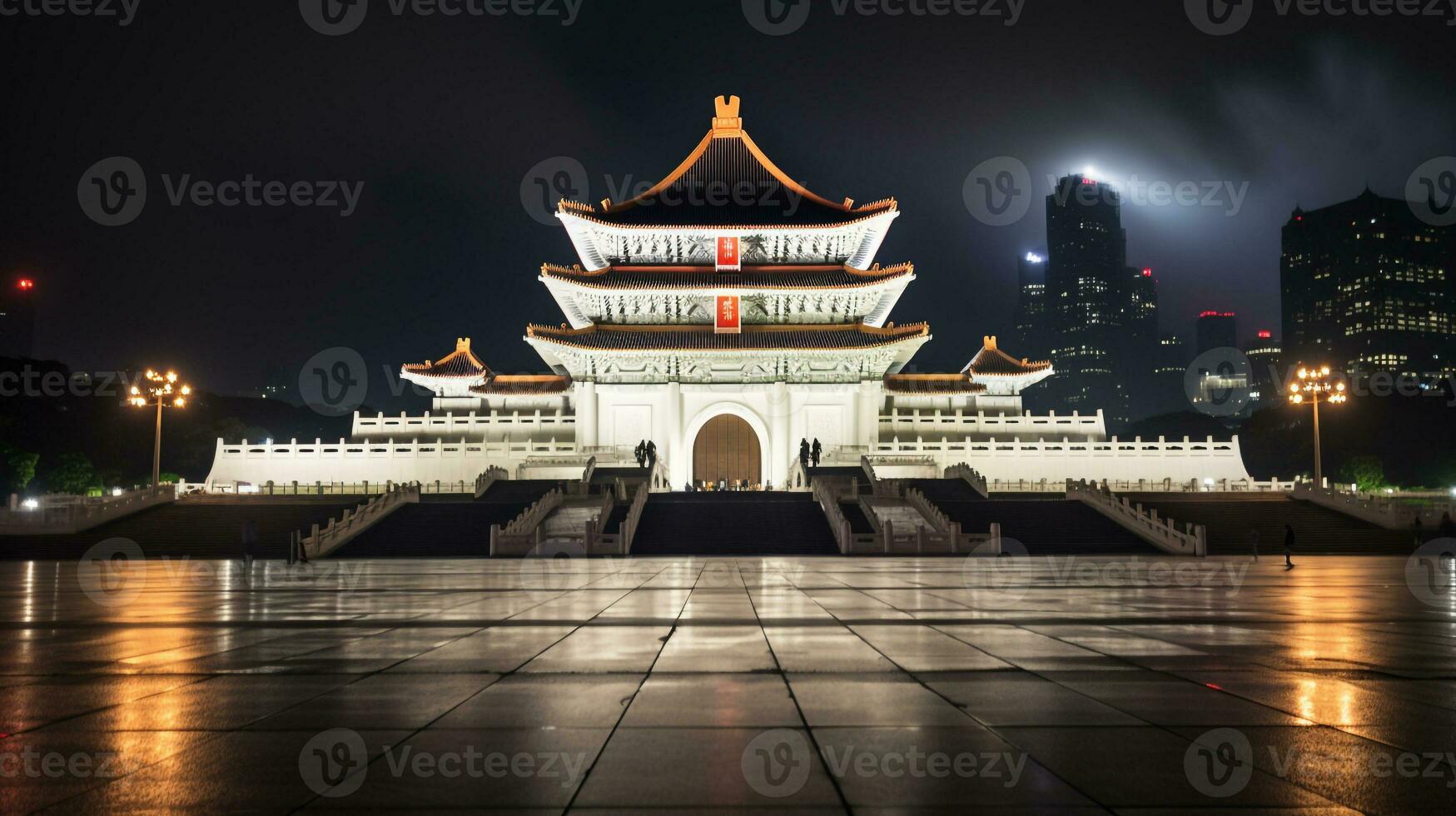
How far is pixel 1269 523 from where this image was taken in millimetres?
36812

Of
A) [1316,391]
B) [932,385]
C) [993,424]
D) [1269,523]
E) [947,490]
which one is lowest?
[1269,523]

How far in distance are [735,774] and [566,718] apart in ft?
5.71

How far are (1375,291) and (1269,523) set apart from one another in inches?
4290

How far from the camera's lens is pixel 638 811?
4.96 meters

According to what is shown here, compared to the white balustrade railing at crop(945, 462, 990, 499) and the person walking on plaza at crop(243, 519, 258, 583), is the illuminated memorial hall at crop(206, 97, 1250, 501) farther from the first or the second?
the person walking on plaza at crop(243, 519, 258, 583)

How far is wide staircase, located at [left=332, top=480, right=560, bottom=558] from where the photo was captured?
104 ft

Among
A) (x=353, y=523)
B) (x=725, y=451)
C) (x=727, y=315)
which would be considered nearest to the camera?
(x=353, y=523)

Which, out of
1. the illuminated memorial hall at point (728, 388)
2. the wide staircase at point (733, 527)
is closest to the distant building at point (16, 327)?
the illuminated memorial hall at point (728, 388)

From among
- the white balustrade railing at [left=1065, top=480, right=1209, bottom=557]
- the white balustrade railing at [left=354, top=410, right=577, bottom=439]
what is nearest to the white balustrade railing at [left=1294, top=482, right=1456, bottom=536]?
the white balustrade railing at [left=1065, top=480, right=1209, bottom=557]

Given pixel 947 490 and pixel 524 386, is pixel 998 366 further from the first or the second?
pixel 524 386

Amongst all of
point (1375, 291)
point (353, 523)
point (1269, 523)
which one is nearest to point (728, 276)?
point (353, 523)

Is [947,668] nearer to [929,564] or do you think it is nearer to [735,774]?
[735,774]

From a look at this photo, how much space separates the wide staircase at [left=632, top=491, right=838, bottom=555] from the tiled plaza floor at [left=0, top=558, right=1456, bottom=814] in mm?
17020

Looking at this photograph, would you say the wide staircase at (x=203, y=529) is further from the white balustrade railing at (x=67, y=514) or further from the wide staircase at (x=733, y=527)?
the wide staircase at (x=733, y=527)
